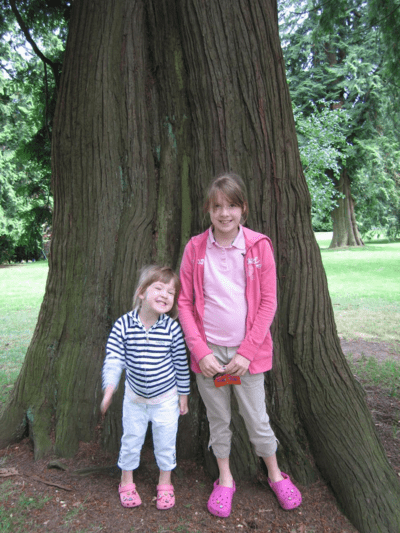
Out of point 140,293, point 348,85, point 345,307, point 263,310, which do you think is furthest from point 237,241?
point 348,85

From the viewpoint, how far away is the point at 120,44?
3244mm

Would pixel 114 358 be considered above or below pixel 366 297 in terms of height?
above

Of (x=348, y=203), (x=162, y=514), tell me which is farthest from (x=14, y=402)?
(x=348, y=203)

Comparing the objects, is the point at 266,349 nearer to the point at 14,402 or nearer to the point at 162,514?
the point at 162,514

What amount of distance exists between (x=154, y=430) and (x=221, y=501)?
0.57m

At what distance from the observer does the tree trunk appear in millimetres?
2875

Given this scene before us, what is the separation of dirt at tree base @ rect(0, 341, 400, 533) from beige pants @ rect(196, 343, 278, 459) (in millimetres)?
314

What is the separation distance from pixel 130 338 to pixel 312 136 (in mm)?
15971

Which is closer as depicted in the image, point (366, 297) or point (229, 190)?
point (229, 190)

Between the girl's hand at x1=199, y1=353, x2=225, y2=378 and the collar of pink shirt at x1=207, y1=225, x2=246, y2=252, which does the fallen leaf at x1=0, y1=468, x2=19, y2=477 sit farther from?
the collar of pink shirt at x1=207, y1=225, x2=246, y2=252

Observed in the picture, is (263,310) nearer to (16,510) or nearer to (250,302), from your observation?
(250,302)

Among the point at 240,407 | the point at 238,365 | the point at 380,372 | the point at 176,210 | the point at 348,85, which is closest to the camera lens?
the point at 238,365

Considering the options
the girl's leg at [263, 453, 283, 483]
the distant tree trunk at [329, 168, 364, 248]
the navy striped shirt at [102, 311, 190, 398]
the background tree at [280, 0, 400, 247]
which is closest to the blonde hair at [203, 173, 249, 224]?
the navy striped shirt at [102, 311, 190, 398]

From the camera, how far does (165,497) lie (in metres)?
2.62
